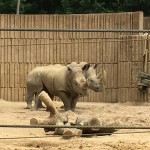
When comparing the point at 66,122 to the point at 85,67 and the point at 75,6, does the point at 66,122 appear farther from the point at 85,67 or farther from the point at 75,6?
the point at 75,6

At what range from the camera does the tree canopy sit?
27.3 metres

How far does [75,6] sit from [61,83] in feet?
44.5

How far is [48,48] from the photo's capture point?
61.0 ft

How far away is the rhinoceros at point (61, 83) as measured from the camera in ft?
47.7

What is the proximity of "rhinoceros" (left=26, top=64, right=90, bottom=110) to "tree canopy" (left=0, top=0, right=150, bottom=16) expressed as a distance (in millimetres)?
11584

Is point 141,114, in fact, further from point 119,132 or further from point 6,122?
point 119,132

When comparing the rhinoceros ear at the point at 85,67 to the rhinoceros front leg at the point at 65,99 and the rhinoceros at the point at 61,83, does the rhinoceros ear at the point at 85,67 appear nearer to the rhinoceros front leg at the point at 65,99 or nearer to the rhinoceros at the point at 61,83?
the rhinoceros at the point at 61,83

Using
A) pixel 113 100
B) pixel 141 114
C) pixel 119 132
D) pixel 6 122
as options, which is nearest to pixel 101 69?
pixel 113 100

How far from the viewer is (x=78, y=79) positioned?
14516 millimetres

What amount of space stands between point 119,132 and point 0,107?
23.5 feet

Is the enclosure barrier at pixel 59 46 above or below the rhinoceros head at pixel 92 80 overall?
above

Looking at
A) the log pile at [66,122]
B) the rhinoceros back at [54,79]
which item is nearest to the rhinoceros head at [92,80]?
the rhinoceros back at [54,79]

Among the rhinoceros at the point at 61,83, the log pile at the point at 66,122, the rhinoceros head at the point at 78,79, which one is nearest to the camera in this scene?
the log pile at the point at 66,122

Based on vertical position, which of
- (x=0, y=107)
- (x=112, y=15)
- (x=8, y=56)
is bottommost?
(x=0, y=107)
